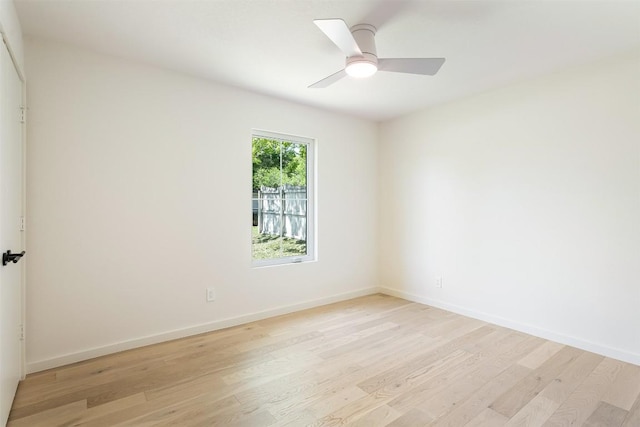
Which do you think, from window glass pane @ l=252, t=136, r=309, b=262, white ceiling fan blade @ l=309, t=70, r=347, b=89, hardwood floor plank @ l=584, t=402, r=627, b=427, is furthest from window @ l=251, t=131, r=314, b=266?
hardwood floor plank @ l=584, t=402, r=627, b=427

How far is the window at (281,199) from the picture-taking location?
11.5ft

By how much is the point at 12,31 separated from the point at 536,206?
157 inches

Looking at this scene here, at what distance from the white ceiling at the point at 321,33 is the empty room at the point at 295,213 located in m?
0.02

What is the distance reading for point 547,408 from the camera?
1910 millimetres

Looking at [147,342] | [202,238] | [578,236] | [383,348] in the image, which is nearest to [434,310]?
[383,348]

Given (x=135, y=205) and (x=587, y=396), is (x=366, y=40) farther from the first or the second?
(x=587, y=396)

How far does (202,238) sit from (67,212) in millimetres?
1010

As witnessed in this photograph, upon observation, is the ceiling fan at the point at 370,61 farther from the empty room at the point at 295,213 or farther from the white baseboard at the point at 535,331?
the white baseboard at the point at 535,331

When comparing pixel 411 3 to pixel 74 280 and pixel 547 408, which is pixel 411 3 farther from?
pixel 74 280

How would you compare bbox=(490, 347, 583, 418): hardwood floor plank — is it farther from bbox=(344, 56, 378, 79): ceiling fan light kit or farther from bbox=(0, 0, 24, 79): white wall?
bbox=(0, 0, 24, 79): white wall

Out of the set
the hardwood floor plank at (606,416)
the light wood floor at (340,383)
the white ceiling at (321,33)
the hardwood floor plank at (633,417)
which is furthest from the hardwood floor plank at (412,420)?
the white ceiling at (321,33)

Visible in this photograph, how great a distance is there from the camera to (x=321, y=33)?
2.21m

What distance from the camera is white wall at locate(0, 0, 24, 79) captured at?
165cm

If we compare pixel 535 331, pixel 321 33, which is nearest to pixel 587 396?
pixel 535 331
